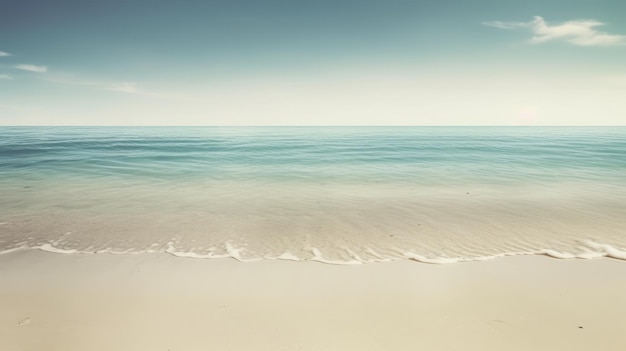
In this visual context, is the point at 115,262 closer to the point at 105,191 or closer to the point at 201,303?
the point at 201,303

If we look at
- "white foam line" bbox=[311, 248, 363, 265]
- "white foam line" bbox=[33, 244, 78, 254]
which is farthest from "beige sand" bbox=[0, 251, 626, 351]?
"white foam line" bbox=[33, 244, 78, 254]

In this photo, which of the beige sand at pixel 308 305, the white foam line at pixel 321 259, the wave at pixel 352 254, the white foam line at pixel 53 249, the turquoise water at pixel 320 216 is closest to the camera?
the beige sand at pixel 308 305

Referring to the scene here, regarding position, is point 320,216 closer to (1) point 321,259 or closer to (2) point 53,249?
(1) point 321,259

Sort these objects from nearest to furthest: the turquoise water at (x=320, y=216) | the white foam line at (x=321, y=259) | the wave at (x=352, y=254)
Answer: the white foam line at (x=321, y=259), the wave at (x=352, y=254), the turquoise water at (x=320, y=216)

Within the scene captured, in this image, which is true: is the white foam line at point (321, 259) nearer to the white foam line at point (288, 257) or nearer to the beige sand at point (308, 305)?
the beige sand at point (308, 305)

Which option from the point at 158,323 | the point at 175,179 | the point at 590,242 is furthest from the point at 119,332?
the point at 175,179

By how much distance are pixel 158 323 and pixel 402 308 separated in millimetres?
3553

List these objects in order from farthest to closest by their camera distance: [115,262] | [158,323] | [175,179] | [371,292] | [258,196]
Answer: [175,179], [258,196], [115,262], [371,292], [158,323]

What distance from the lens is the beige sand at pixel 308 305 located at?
367 centimetres

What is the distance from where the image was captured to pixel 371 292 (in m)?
4.73

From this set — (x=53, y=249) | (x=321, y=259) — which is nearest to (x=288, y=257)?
(x=321, y=259)

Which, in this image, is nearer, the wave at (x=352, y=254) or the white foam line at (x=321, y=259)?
the white foam line at (x=321, y=259)

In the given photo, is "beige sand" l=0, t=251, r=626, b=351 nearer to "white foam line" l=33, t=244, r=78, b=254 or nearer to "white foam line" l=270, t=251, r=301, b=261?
"white foam line" l=270, t=251, r=301, b=261

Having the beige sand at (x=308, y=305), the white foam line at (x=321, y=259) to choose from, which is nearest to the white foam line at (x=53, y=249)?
the beige sand at (x=308, y=305)
